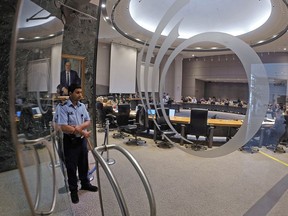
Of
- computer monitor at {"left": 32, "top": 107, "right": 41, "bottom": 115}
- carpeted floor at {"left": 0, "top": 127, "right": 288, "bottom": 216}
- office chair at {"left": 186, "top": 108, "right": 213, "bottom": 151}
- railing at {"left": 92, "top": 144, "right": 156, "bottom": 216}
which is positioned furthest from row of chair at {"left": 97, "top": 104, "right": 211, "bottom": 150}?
computer monitor at {"left": 32, "top": 107, "right": 41, "bottom": 115}

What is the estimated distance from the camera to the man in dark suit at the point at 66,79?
3.38 metres

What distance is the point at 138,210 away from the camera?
2777 millimetres

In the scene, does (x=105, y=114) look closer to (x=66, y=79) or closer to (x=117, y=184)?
(x=66, y=79)

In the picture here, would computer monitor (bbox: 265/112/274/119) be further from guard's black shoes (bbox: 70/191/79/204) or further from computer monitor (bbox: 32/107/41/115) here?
guard's black shoes (bbox: 70/191/79/204)

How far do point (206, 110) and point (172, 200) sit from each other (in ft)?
6.21

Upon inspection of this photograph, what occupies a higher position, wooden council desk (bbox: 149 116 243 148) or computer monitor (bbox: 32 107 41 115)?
computer monitor (bbox: 32 107 41 115)

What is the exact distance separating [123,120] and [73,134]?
276 centimetres

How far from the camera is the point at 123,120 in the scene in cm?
556

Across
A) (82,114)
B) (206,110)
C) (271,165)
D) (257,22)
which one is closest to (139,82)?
(82,114)

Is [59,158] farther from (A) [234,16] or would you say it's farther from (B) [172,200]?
(A) [234,16]

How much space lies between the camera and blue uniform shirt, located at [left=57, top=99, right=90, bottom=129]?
2.81 metres

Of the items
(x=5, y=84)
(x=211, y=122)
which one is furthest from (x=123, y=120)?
(x=5, y=84)

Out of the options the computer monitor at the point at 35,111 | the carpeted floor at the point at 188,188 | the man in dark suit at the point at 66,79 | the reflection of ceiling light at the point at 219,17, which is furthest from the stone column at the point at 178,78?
the computer monitor at the point at 35,111

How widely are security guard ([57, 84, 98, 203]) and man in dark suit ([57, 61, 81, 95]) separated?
0.42 meters
